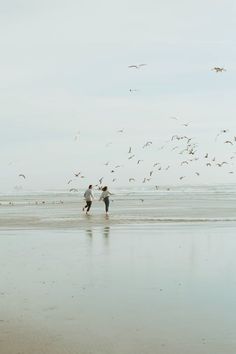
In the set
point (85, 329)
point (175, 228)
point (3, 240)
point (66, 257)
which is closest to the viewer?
point (85, 329)

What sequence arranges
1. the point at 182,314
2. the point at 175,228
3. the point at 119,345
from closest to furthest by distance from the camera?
the point at 119,345 < the point at 182,314 < the point at 175,228

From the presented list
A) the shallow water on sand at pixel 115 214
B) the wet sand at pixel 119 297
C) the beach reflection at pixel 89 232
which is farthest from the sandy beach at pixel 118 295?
the shallow water on sand at pixel 115 214

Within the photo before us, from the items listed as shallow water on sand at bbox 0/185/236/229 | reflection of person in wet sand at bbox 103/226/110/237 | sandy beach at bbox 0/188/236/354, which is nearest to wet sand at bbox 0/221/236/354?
sandy beach at bbox 0/188/236/354

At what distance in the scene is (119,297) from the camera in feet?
35.2

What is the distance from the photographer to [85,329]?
8688 mm

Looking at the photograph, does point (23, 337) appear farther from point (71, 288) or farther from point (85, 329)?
point (71, 288)

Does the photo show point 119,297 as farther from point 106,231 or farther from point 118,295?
point 106,231

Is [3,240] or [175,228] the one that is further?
[175,228]

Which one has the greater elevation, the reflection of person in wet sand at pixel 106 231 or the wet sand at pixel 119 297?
the reflection of person in wet sand at pixel 106 231

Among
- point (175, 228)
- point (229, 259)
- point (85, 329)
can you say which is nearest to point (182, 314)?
point (85, 329)

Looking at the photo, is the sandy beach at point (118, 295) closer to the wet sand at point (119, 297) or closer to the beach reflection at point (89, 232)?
the wet sand at point (119, 297)

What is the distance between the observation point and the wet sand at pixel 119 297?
8.05 metres

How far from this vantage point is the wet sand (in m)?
8.05

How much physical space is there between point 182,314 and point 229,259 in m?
6.15
